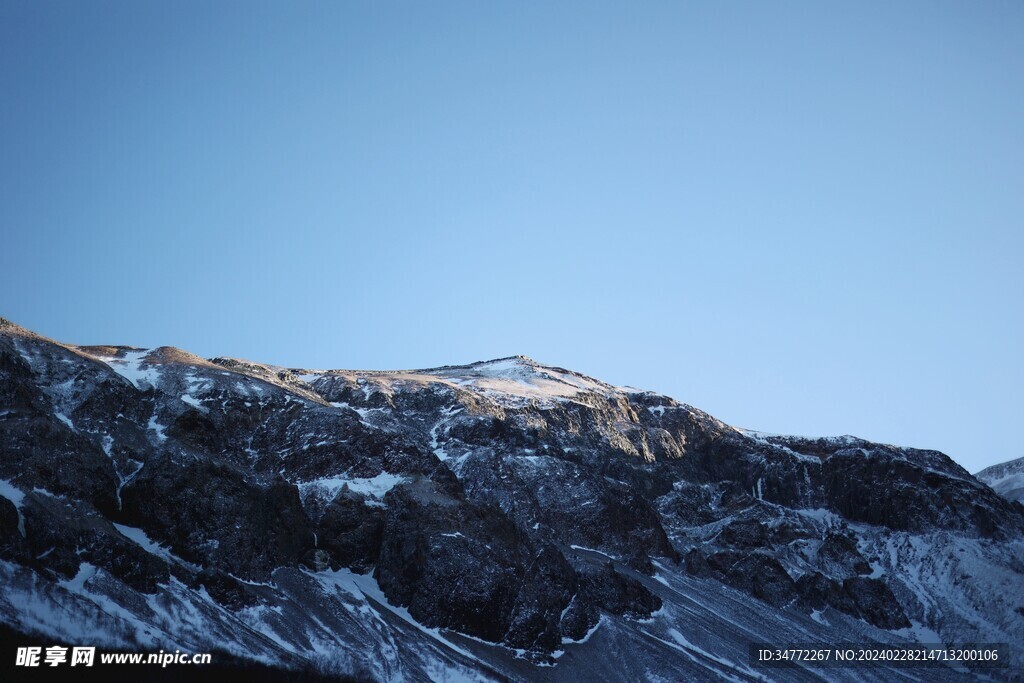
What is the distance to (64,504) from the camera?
547 ft

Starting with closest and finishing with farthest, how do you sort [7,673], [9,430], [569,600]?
1. [7,673]
2. [9,430]
3. [569,600]

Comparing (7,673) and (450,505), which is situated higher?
(450,505)

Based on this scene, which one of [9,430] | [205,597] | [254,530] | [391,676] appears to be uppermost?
[9,430]

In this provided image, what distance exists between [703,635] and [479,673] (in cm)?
4615

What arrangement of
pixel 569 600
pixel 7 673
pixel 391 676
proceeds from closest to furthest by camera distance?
pixel 7 673 < pixel 391 676 < pixel 569 600

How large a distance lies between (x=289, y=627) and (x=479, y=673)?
28.4 m

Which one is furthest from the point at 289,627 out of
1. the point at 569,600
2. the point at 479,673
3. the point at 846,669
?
the point at 846,669

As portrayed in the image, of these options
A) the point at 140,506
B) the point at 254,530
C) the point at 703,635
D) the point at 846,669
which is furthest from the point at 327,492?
the point at 846,669

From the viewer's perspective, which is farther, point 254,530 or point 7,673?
point 254,530

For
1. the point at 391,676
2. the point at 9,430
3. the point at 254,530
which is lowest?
the point at 391,676

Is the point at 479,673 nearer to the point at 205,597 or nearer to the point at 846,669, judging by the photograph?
the point at 205,597

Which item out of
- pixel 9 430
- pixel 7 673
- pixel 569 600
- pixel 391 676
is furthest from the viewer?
pixel 569 600

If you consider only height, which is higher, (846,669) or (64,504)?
(64,504)

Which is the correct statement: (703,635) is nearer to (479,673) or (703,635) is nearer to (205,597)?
(479,673)
